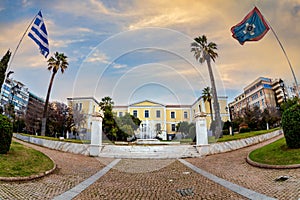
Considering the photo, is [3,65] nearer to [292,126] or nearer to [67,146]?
[67,146]

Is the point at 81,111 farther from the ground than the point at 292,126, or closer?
farther from the ground

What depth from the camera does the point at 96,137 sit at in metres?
13.5

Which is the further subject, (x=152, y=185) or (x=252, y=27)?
(x=252, y=27)

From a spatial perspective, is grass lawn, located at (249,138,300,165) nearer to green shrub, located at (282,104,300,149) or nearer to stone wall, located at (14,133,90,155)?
green shrub, located at (282,104,300,149)

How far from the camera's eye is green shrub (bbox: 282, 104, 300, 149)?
9.00m

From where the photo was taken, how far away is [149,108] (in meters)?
46.8

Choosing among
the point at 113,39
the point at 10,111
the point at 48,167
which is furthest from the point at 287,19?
the point at 10,111

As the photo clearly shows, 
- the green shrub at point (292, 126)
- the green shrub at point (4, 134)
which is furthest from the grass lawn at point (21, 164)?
the green shrub at point (292, 126)

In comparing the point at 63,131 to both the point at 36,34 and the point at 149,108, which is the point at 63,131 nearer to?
the point at 149,108

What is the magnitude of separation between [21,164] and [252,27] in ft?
41.6

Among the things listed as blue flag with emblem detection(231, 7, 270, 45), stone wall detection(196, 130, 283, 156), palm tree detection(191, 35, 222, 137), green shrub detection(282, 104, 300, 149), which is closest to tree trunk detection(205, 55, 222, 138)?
palm tree detection(191, 35, 222, 137)

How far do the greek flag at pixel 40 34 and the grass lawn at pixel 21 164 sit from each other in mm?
5330

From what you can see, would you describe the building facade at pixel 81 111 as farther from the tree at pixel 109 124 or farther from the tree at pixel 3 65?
the tree at pixel 3 65

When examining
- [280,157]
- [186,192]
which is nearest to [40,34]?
[186,192]
